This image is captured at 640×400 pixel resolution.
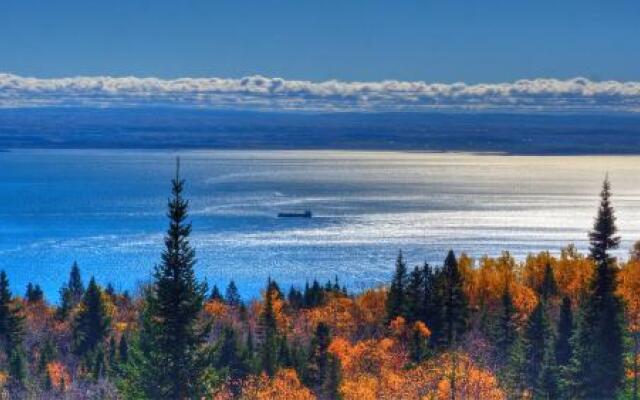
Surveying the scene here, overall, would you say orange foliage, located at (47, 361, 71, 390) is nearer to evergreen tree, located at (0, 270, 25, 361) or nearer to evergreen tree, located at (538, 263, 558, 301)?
evergreen tree, located at (0, 270, 25, 361)

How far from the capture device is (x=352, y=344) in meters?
70.3

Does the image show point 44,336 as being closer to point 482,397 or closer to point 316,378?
point 316,378

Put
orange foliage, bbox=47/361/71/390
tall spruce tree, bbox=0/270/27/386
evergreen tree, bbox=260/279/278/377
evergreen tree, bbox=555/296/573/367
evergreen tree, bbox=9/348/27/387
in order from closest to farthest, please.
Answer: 1. evergreen tree, bbox=555/296/573/367
2. evergreen tree, bbox=260/279/278/377
3. evergreen tree, bbox=9/348/27/387
4. orange foliage, bbox=47/361/71/390
5. tall spruce tree, bbox=0/270/27/386

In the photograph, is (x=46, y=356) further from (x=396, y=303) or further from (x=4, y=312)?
(x=396, y=303)

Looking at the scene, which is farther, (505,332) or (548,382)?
(505,332)

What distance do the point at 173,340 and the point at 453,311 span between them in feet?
132

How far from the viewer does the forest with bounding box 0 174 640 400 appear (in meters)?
29.3

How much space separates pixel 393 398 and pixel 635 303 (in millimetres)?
30427

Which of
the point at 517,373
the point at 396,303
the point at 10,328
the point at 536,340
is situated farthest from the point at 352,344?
the point at 10,328

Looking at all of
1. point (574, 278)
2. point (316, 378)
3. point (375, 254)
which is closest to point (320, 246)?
point (375, 254)

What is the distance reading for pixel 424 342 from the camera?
60.8m

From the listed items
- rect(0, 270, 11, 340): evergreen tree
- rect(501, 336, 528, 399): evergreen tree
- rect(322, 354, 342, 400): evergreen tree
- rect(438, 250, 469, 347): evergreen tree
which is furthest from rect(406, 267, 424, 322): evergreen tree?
rect(0, 270, 11, 340): evergreen tree

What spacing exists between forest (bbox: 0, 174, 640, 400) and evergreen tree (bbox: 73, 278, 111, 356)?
116mm

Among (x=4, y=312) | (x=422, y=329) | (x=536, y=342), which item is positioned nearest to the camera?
(x=536, y=342)
